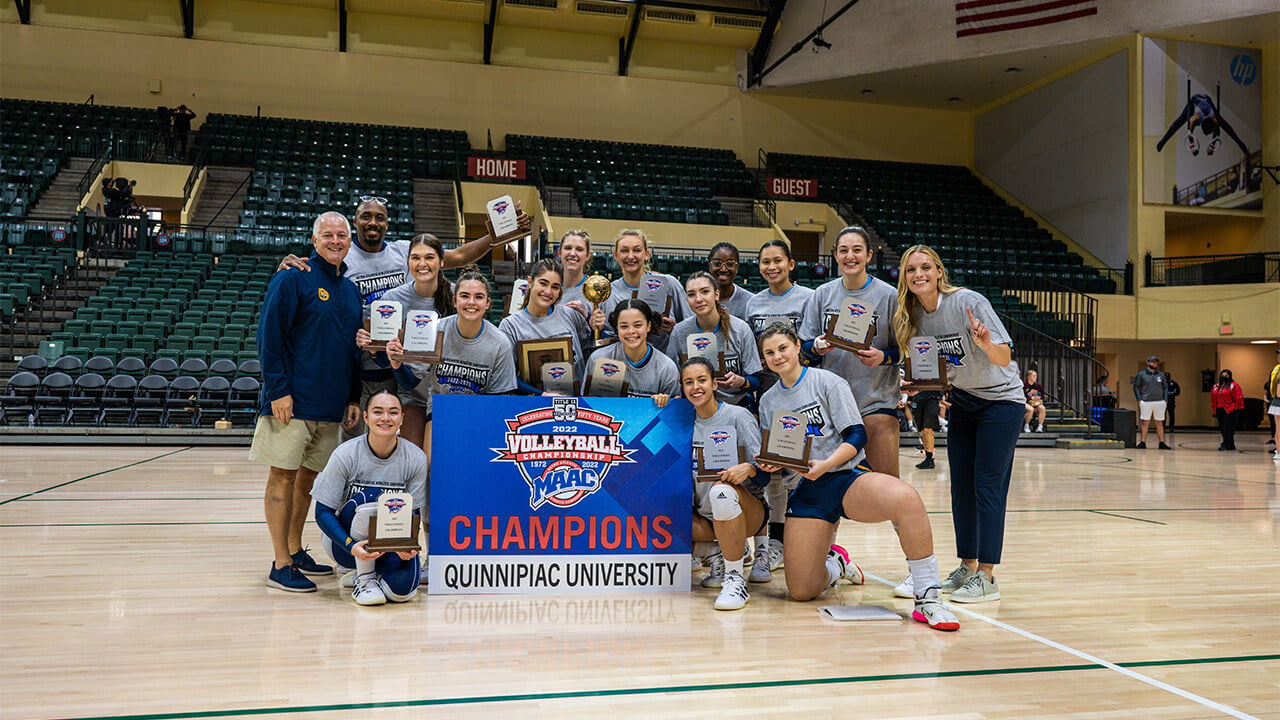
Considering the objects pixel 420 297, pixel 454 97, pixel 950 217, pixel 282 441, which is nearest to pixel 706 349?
pixel 420 297

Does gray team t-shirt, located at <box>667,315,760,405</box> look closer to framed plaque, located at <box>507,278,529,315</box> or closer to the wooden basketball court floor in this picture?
framed plaque, located at <box>507,278,529,315</box>

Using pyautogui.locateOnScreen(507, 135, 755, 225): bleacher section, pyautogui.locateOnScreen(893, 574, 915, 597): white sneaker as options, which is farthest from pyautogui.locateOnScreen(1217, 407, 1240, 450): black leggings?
pyautogui.locateOnScreen(893, 574, 915, 597): white sneaker

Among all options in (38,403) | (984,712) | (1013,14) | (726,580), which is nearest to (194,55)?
(38,403)

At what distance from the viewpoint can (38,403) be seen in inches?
426

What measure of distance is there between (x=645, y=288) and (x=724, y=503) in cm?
148

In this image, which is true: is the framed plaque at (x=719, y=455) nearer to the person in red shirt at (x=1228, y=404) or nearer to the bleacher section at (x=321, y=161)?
the bleacher section at (x=321, y=161)

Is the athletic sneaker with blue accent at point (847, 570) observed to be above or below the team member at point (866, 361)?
below

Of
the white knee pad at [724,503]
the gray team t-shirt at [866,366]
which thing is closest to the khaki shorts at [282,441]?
the white knee pad at [724,503]

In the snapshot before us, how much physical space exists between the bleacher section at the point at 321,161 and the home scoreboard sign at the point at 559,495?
11.9 meters

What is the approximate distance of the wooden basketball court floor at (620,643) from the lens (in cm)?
241

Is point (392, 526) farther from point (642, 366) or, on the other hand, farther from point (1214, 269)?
point (1214, 269)

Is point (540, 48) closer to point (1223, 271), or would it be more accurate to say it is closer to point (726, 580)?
point (1223, 271)

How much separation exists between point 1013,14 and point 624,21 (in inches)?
334

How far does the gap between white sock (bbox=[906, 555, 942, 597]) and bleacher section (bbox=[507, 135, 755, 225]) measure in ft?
47.8
